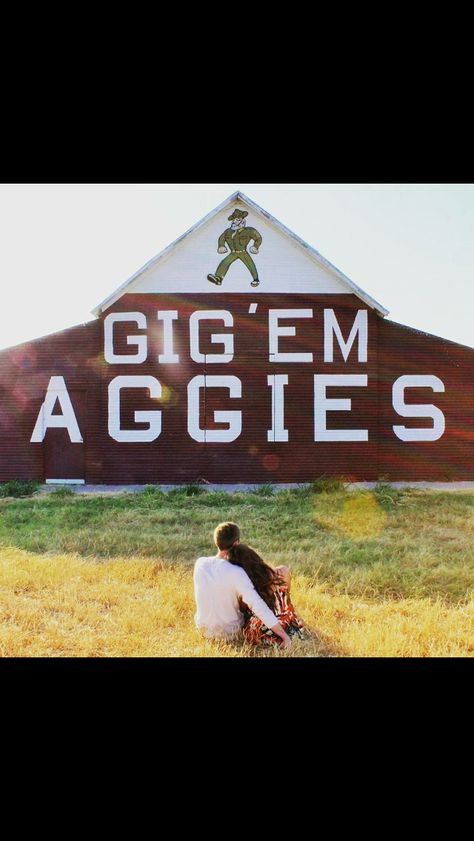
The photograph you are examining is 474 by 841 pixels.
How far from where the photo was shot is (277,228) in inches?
602

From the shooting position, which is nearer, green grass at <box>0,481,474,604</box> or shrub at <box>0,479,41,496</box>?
green grass at <box>0,481,474,604</box>

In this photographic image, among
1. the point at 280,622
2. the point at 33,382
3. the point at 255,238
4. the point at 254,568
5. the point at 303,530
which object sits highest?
the point at 255,238

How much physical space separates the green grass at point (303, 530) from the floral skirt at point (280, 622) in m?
1.86

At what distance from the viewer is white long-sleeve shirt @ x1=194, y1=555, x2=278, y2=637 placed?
452 cm

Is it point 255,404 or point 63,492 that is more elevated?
point 255,404

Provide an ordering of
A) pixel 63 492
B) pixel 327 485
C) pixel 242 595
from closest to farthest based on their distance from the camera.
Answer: pixel 242 595, pixel 63 492, pixel 327 485

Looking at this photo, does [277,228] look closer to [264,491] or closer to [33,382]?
[264,491]

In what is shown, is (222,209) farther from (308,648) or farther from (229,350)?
(308,648)

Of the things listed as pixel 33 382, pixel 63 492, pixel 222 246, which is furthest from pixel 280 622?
pixel 33 382

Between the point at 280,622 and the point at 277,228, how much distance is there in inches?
484

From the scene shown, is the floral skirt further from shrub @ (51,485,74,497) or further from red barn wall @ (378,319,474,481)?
red barn wall @ (378,319,474,481)

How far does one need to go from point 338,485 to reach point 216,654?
33.5 ft

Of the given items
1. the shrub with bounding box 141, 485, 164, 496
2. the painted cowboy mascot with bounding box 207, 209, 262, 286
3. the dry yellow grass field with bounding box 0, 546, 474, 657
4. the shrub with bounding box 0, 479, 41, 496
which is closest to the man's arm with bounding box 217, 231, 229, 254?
the painted cowboy mascot with bounding box 207, 209, 262, 286

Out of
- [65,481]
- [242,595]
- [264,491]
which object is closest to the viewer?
[242,595]
